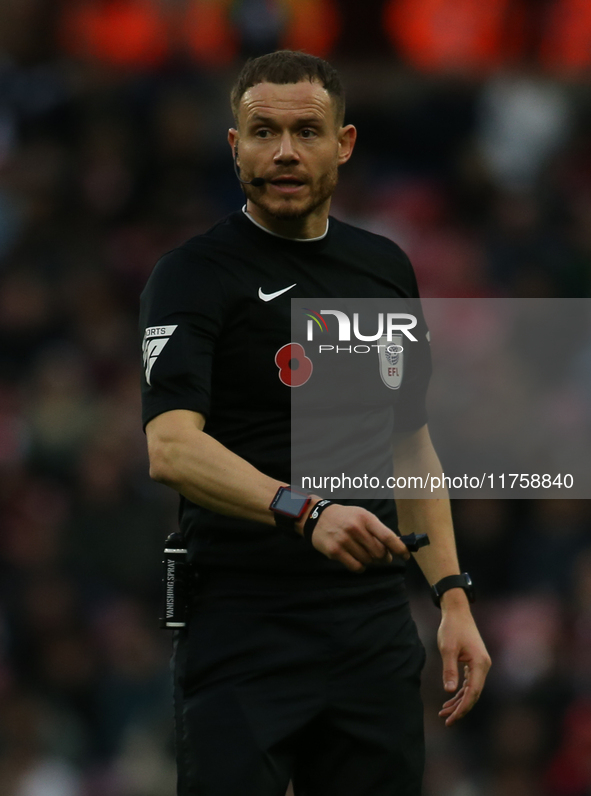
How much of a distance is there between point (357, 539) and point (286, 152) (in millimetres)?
1069

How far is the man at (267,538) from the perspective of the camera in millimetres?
3006

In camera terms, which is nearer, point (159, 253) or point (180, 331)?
point (180, 331)

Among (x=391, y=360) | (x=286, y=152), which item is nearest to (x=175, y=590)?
(x=391, y=360)

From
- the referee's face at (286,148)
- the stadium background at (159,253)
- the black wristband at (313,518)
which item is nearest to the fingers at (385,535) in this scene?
the black wristband at (313,518)

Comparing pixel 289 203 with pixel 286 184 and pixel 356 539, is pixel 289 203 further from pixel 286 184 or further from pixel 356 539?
pixel 356 539

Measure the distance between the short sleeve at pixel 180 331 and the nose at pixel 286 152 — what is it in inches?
12.5

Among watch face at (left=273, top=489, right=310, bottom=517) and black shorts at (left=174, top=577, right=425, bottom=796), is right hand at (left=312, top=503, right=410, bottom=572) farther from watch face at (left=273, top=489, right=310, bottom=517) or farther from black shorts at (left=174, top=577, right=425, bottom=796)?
black shorts at (left=174, top=577, right=425, bottom=796)

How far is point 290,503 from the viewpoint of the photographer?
2.77 meters

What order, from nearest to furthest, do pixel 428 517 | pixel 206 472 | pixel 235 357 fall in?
pixel 206 472, pixel 235 357, pixel 428 517

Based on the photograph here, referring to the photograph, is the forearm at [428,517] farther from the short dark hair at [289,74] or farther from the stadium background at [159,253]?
the stadium background at [159,253]

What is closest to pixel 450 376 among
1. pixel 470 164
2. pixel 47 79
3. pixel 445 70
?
pixel 470 164

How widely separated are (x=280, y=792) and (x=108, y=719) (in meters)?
4.17

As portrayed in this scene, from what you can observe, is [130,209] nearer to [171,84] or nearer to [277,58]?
[171,84]

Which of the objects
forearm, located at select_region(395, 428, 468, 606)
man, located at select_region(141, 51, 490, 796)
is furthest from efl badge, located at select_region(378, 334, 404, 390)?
forearm, located at select_region(395, 428, 468, 606)
